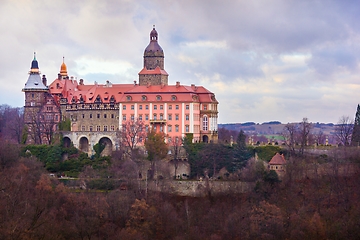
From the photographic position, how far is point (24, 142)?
79.6 metres

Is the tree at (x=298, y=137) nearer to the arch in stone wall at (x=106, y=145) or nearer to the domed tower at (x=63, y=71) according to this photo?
the arch in stone wall at (x=106, y=145)

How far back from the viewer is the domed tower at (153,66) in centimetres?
7943

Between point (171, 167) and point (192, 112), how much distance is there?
6195 millimetres

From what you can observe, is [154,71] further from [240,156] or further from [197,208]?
[197,208]

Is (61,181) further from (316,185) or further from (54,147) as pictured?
(316,185)

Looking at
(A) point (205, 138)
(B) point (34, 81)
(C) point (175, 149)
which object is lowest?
(C) point (175, 149)

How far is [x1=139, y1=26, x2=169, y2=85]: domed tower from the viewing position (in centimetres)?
7943

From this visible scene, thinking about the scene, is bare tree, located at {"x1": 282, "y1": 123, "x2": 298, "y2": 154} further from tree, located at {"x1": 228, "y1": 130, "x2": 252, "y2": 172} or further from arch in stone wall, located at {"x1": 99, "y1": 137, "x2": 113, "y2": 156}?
arch in stone wall, located at {"x1": 99, "y1": 137, "x2": 113, "y2": 156}

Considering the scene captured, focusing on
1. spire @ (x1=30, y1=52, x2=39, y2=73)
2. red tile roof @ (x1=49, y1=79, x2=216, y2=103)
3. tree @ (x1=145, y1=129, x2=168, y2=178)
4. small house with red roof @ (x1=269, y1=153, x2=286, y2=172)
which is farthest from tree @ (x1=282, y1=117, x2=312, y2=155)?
spire @ (x1=30, y1=52, x2=39, y2=73)

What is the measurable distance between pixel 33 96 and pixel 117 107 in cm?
860

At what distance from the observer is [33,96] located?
3191 inches

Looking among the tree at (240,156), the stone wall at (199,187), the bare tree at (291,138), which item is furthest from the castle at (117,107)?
the stone wall at (199,187)


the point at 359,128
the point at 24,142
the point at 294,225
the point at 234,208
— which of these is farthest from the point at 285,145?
the point at 24,142

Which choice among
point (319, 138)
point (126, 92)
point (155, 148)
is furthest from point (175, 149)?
point (319, 138)
